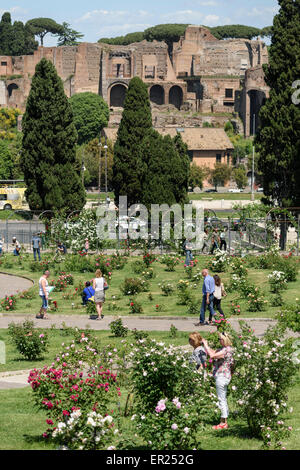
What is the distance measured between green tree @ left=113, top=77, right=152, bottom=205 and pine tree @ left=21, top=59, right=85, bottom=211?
19.5 feet

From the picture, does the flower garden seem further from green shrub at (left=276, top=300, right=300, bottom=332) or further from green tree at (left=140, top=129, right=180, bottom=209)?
green tree at (left=140, top=129, right=180, bottom=209)

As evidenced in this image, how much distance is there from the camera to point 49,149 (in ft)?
142

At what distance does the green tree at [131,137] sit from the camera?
162ft

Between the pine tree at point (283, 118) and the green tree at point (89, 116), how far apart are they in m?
76.8

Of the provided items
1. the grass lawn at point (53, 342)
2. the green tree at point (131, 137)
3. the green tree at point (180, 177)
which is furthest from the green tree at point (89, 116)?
the grass lawn at point (53, 342)

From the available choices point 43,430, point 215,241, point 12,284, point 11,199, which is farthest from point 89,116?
point 43,430

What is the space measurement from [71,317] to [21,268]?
392 inches

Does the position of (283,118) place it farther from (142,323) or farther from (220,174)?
(220,174)

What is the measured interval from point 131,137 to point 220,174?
46540 millimetres

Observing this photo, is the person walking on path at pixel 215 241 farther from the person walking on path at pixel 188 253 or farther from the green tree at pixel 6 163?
the green tree at pixel 6 163

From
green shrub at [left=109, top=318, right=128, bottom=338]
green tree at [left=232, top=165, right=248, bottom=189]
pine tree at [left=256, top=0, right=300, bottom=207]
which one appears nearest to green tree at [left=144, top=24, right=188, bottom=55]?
green tree at [left=232, top=165, right=248, bottom=189]

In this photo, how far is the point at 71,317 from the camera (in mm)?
21234

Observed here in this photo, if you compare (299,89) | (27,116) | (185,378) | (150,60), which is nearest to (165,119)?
(150,60)

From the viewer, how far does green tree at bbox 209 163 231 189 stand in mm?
95500
